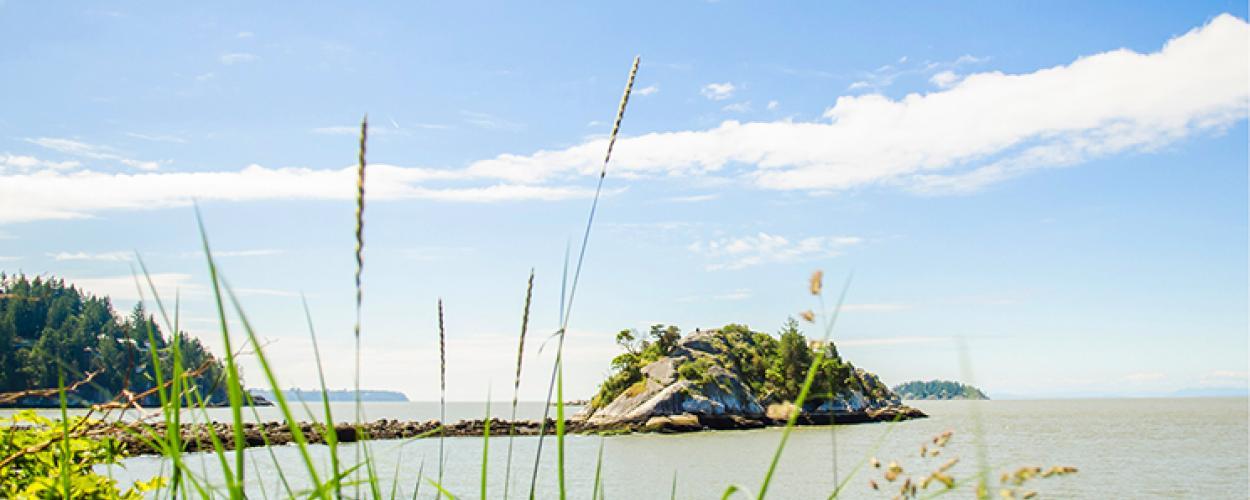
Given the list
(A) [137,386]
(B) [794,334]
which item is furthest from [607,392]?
(A) [137,386]

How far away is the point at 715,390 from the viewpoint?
64.1 m

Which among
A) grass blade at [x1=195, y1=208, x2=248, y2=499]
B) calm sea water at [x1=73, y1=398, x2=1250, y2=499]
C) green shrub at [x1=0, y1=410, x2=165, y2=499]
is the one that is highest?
grass blade at [x1=195, y1=208, x2=248, y2=499]

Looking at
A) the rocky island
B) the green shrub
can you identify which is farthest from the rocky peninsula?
the green shrub

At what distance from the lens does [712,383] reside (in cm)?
6406

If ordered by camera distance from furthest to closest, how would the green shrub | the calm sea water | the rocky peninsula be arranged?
the rocky peninsula, the calm sea water, the green shrub

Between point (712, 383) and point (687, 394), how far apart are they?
2.47 meters

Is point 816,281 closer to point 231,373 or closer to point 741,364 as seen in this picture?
point 231,373

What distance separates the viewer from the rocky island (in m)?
61.8

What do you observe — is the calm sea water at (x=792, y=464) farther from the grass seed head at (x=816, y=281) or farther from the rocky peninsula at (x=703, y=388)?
the grass seed head at (x=816, y=281)

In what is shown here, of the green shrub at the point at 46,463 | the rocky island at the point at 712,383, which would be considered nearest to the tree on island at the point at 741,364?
the rocky island at the point at 712,383

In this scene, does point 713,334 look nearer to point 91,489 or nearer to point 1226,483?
point 1226,483

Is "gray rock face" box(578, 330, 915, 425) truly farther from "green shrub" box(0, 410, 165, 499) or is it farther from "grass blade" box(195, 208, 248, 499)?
"grass blade" box(195, 208, 248, 499)

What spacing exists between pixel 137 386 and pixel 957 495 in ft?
485

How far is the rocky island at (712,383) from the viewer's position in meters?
61.8
